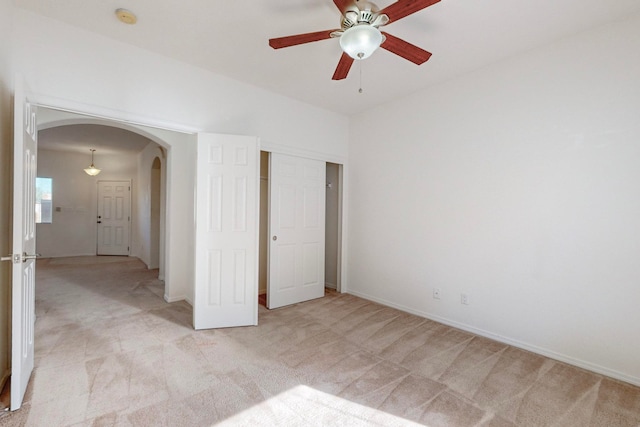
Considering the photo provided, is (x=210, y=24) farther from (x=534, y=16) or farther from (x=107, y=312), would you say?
(x=107, y=312)

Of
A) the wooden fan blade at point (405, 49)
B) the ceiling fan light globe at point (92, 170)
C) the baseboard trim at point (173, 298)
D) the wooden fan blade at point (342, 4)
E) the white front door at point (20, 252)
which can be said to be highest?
the wooden fan blade at point (342, 4)

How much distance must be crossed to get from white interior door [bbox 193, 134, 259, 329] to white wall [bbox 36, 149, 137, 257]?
248 inches

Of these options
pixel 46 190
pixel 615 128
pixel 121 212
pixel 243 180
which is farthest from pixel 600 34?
pixel 46 190

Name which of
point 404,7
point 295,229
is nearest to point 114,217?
point 295,229

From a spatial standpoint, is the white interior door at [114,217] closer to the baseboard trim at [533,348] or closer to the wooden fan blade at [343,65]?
the baseboard trim at [533,348]

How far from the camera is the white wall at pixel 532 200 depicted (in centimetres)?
234

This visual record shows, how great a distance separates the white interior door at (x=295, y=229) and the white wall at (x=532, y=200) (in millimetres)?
1073

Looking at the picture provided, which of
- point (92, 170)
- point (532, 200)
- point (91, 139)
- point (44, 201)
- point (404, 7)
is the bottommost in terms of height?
point (532, 200)

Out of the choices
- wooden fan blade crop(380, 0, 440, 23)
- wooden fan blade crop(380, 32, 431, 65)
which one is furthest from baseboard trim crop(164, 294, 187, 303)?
wooden fan blade crop(380, 0, 440, 23)

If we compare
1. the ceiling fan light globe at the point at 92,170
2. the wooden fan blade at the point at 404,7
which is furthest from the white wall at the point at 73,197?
the wooden fan blade at the point at 404,7

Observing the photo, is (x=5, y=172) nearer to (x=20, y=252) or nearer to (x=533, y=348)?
(x=20, y=252)

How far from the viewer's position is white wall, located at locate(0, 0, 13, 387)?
2.05 meters

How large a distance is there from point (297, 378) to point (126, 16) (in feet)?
10.5

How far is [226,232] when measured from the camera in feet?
10.7
